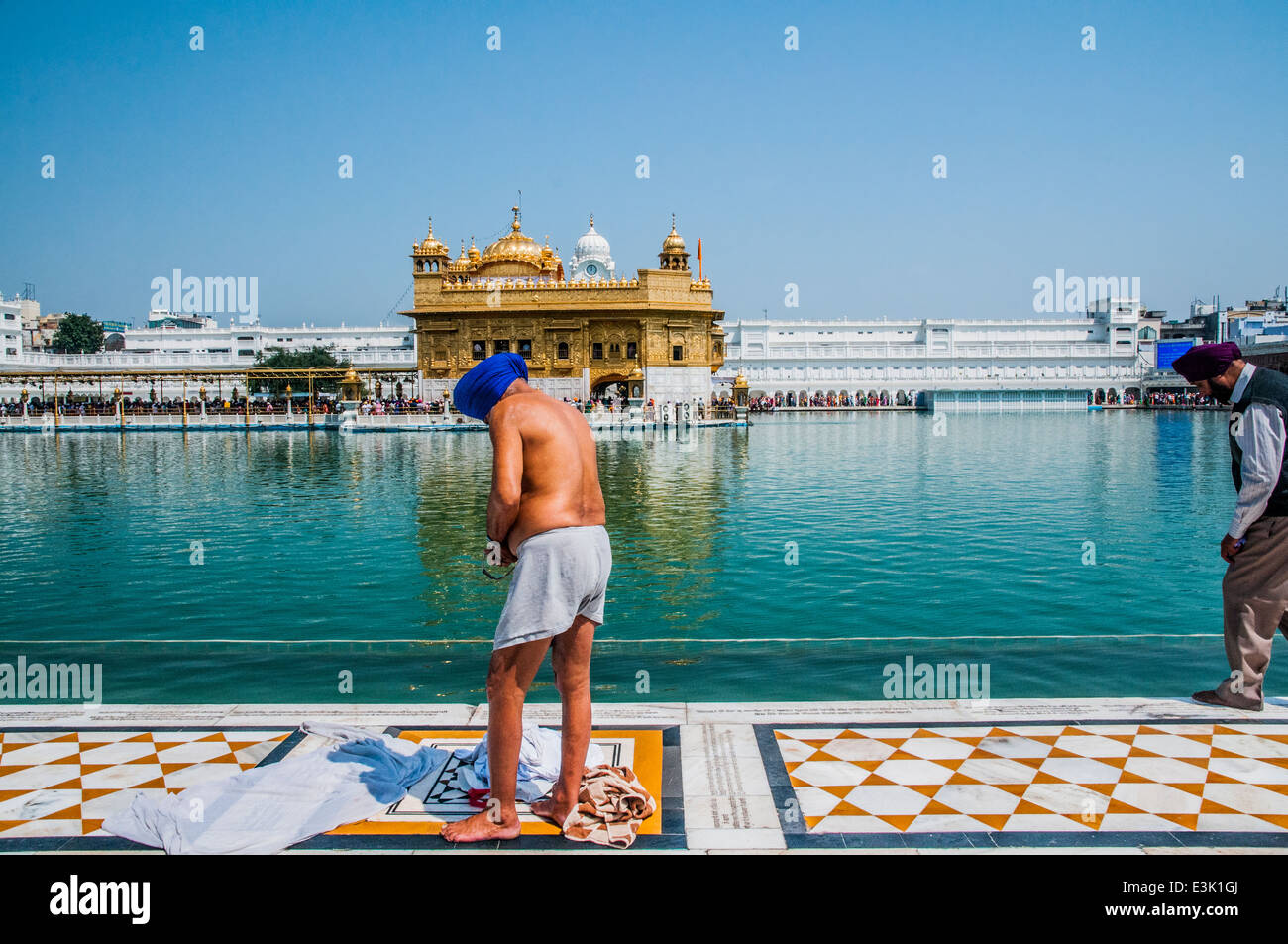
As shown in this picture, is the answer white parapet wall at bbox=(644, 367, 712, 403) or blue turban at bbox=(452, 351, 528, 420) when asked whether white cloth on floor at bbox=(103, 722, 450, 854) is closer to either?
blue turban at bbox=(452, 351, 528, 420)

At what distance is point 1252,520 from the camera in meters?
4.37

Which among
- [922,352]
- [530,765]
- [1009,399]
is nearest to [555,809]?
[530,765]

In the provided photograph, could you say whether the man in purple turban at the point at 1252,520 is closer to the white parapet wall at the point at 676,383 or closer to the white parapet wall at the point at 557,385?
the white parapet wall at the point at 676,383

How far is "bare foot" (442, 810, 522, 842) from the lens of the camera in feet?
10.6

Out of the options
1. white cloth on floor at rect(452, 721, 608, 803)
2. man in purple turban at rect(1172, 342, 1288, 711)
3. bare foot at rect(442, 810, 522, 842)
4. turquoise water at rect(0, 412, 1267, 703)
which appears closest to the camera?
bare foot at rect(442, 810, 522, 842)

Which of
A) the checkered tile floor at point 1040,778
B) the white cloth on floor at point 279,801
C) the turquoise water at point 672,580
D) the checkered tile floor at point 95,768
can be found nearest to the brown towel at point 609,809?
the checkered tile floor at point 1040,778

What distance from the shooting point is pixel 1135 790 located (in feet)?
11.8

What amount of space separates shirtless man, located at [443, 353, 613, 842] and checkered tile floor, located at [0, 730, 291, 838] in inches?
54.7

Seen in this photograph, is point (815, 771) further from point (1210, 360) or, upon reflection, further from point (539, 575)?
point (1210, 360)

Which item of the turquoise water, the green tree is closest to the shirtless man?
the turquoise water

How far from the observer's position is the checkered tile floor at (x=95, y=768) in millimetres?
3453

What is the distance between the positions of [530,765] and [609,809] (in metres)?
0.59
